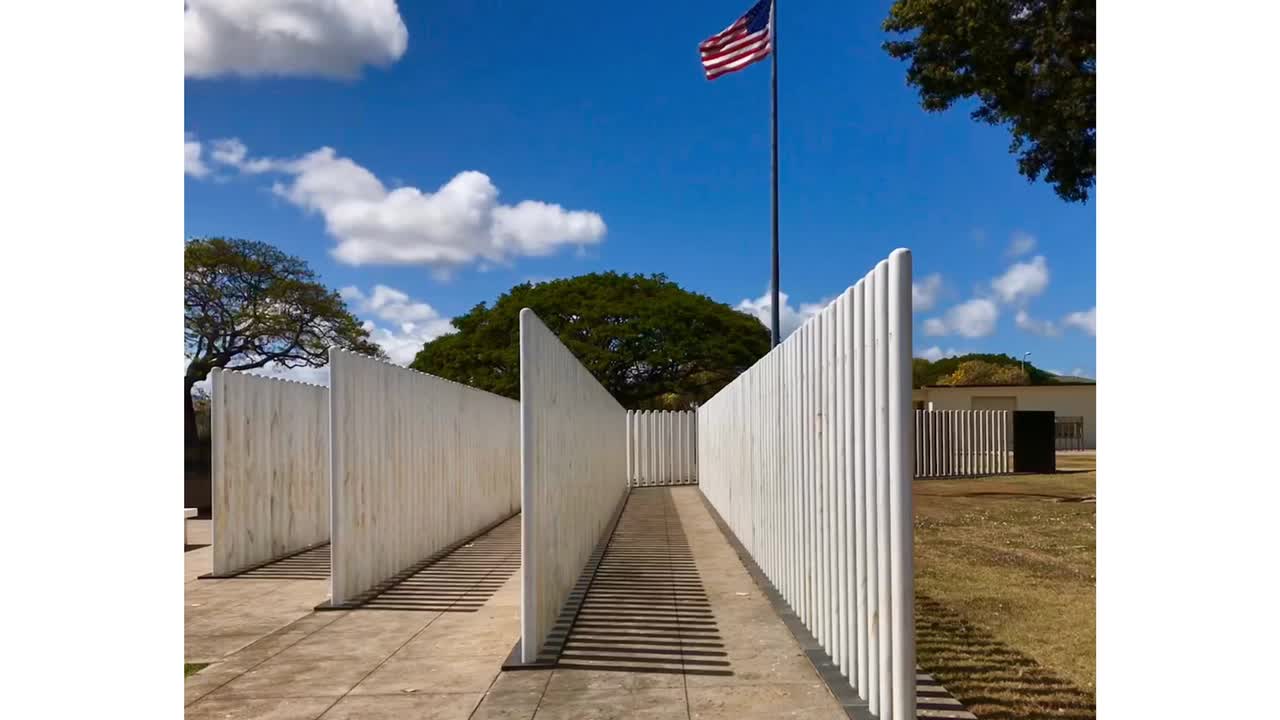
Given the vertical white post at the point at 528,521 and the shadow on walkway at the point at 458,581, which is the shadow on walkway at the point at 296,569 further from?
the vertical white post at the point at 528,521

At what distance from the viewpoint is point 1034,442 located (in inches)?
1054

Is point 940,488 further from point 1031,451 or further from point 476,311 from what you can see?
point 476,311

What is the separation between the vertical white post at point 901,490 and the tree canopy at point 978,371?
6139 centimetres

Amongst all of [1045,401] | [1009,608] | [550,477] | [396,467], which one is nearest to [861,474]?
[550,477]

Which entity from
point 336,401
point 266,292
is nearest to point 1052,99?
point 336,401

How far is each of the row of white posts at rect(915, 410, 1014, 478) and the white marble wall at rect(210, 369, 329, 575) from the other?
18836mm

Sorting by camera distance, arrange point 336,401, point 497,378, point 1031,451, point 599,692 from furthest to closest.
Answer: point 497,378
point 1031,451
point 336,401
point 599,692

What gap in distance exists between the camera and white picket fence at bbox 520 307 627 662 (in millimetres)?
5875

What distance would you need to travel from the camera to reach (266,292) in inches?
1211

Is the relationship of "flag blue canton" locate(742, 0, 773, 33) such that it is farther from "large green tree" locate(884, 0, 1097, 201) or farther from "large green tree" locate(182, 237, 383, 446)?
"large green tree" locate(182, 237, 383, 446)

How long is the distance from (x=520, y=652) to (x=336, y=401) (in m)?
3.10

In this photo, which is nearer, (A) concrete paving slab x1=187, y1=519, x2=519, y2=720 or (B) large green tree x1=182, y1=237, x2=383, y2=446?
(A) concrete paving slab x1=187, y1=519, x2=519, y2=720

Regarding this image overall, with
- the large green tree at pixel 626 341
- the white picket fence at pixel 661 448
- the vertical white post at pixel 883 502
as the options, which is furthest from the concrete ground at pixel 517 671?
the large green tree at pixel 626 341

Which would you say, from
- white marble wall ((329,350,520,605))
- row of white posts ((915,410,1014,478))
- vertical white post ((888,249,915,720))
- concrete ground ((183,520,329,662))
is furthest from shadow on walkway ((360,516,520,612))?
row of white posts ((915,410,1014,478))
